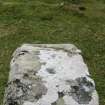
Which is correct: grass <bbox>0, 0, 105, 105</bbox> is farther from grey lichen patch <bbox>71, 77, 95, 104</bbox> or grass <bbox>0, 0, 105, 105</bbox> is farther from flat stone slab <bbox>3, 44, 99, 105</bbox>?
grey lichen patch <bbox>71, 77, 95, 104</bbox>

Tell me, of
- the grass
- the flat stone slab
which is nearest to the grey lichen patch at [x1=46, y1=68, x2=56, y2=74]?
the flat stone slab

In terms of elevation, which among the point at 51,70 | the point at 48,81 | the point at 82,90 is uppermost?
the point at 51,70

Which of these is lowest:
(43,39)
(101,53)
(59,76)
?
(59,76)

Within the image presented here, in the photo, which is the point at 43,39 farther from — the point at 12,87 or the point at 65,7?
the point at 12,87

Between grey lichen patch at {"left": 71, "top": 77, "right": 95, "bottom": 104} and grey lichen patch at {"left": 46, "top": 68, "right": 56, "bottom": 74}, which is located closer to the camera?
grey lichen patch at {"left": 71, "top": 77, "right": 95, "bottom": 104}

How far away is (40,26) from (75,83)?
903 cm

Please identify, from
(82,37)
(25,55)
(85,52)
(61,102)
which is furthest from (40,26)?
(61,102)

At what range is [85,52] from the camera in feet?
41.4

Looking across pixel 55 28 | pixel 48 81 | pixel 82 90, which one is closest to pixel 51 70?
pixel 48 81

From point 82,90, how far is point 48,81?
60cm

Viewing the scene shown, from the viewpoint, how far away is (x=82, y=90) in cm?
599

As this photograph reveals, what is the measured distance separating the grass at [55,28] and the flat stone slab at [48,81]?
3.88 m

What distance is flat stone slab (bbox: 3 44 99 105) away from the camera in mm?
5852

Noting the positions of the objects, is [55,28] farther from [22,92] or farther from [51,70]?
[22,92]
